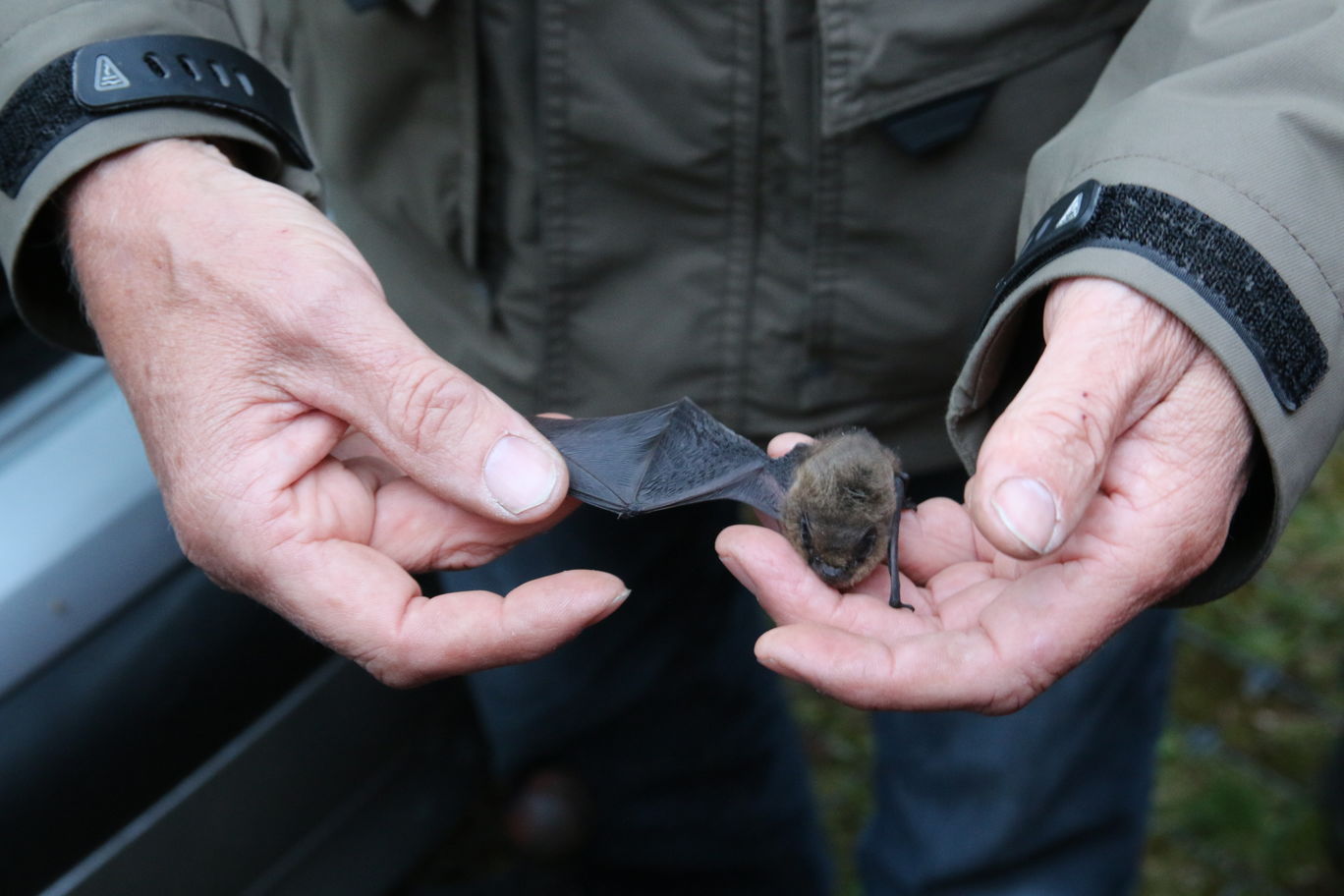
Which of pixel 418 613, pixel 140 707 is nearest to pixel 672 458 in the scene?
pixel 418 613

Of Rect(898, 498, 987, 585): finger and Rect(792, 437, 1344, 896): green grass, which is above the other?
Rect(898, 498, 987, 585): finger

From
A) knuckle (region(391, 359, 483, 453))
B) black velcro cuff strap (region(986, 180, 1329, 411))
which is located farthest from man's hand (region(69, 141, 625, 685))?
black velcro cuff strap (region(986, 180, 1329, 411))

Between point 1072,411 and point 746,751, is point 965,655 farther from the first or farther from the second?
point 746,751

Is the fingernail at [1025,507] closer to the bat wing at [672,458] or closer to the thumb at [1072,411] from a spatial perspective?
the thumb at [1072,411]

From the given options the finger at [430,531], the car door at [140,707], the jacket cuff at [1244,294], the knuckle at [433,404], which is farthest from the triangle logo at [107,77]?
the jacket cuff at [1244,294]

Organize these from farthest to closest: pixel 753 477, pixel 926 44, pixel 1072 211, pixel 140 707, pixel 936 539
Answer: pixel 753 477, pixel 140 707, pixel 936 539, pixel 926 44, pixel 1072 211

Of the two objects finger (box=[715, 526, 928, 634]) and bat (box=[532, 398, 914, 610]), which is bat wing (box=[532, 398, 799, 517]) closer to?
bat (box=[532, 398, 914, 610])
